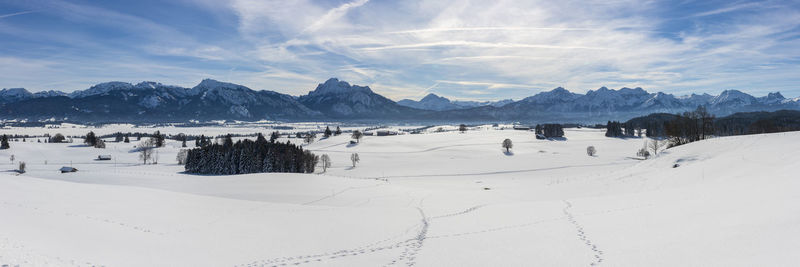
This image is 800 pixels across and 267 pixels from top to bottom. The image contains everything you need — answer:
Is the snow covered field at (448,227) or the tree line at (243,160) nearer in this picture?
the snow covered field at (448,227)

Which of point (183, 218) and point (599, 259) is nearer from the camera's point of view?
point (599, 259)

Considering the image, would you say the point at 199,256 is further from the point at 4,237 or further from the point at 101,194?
the point at 101,194

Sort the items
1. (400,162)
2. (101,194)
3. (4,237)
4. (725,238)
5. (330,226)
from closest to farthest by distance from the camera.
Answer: (725,238) → (4,237) → (330,226) → (101,194) → (400,162)

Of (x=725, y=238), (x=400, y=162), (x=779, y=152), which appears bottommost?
(x=400, y=162)

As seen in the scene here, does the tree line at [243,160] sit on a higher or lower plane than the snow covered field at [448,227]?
lower

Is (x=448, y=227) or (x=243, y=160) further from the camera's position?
(x=243, y=160)

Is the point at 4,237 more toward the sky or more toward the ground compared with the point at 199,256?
more toward the sky

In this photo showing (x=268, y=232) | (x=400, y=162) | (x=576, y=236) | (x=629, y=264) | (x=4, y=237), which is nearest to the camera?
(x=629, y=264)

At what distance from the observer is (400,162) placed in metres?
121

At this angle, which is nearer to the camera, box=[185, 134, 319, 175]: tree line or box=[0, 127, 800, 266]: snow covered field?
box=[0, 127, 800, 266]: snow covered field

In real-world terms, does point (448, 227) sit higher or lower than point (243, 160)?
higher

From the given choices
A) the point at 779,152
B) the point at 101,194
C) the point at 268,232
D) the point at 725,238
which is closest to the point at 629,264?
the point at 725,238

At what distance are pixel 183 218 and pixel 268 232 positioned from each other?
6807 mm

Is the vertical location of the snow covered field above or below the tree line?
above
